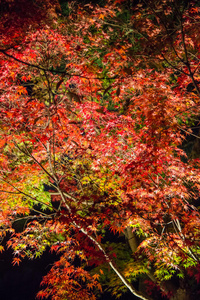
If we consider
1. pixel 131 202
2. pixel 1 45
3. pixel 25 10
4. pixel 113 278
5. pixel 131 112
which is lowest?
pixel 113 278

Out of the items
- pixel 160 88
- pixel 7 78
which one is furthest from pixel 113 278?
pixel 7 78

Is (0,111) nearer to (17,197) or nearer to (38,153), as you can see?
(38,153)

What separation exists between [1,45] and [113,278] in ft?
22.7

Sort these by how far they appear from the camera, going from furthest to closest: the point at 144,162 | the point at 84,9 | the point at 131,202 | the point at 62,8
Answer: the point at 62,8, the point at 84,9, the point at 131,202, the point at 144,162

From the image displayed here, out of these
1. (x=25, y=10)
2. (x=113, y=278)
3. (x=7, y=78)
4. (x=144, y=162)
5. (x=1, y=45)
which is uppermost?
(x=25, y=10)

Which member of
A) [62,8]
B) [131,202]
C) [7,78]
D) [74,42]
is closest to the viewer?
[131,202]

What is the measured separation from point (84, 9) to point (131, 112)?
4237mm

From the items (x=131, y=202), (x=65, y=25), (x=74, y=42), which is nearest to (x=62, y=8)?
(x=65, y=25)

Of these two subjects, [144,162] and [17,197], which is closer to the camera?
[144,162]

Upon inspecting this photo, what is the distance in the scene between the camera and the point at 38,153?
541cm

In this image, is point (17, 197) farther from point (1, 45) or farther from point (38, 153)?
point (1, 45)

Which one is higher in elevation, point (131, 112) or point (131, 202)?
point (131, 112)

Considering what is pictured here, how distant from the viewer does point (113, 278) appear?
→ 20.3ft

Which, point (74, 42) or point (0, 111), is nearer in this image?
point (0, 111)
